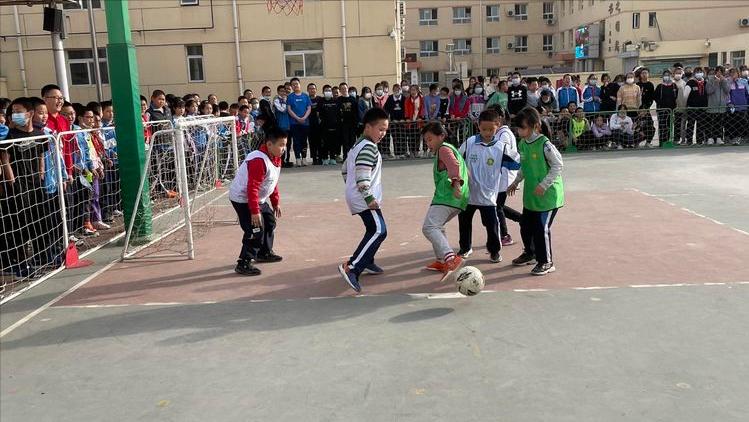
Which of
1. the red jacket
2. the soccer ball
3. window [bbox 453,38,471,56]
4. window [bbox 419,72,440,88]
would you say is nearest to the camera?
the soccer ball

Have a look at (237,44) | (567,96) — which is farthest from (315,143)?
(237,44)

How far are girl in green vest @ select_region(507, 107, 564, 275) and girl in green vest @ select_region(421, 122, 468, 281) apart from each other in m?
0.60

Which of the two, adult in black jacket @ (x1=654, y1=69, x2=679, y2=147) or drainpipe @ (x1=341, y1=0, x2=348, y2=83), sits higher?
drainpipe @ (x1=341, y1=0, x2=348, y2=83)

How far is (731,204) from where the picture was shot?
877 cm

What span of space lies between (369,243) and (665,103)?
12.8 metres

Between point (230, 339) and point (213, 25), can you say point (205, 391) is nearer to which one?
point (230, 339)

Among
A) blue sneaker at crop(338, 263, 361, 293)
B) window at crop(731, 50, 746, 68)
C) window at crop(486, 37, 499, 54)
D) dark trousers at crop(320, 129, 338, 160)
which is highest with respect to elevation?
window at crop(486, 37, 499, 54)

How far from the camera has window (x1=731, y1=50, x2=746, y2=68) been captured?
111 ft

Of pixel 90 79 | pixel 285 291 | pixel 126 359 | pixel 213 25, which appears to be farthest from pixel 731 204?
pixel 90 79

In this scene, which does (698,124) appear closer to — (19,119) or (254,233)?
(254,233)

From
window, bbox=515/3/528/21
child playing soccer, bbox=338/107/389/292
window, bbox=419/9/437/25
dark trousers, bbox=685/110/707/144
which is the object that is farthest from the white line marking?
window, bbox=515/3/528/21

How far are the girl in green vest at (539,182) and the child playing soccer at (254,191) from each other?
2304 mm

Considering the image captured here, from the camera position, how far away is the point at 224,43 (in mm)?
21250

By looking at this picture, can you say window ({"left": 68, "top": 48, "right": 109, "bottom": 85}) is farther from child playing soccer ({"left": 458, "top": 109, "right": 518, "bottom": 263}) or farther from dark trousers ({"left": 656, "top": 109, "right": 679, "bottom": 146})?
child playing soccer ({"left": 458, "top": 109, "right": 518, "bottom": 263})
